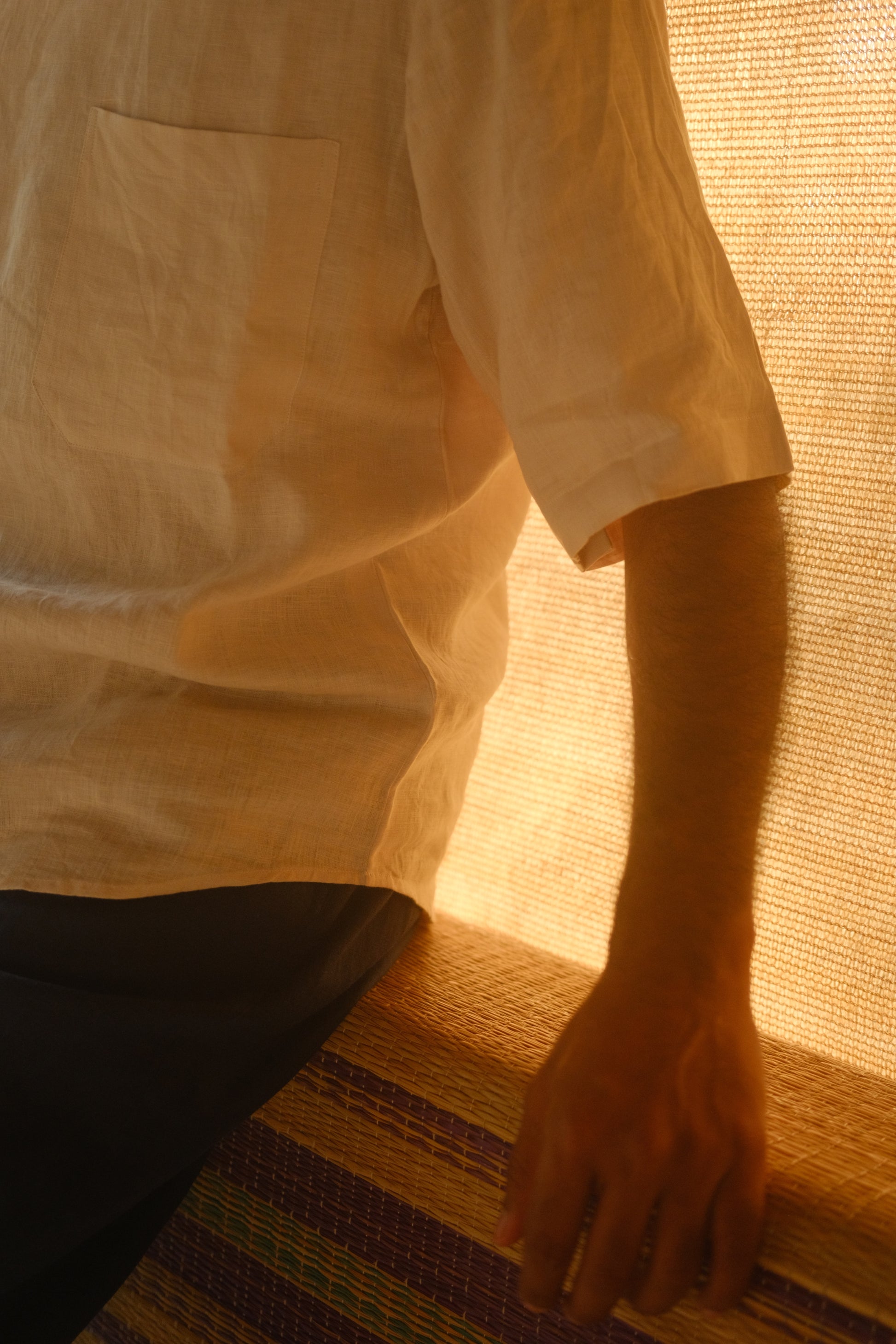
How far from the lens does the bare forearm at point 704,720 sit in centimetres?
47

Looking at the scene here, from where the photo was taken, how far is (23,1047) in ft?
1.79

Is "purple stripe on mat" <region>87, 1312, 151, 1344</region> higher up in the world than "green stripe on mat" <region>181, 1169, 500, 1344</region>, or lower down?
lower down

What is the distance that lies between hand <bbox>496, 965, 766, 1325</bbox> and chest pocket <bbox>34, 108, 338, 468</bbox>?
381 millimetres

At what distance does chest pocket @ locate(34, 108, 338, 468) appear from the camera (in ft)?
1.86

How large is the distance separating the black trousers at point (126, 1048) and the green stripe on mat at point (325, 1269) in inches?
3.0

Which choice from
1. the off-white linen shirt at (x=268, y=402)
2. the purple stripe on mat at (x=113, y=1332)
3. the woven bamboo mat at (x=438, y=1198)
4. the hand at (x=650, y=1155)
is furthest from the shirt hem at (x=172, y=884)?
the purple stripe on mat at (x=113, y=1332)

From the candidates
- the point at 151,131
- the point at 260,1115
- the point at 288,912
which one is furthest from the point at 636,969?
the point at 151,131

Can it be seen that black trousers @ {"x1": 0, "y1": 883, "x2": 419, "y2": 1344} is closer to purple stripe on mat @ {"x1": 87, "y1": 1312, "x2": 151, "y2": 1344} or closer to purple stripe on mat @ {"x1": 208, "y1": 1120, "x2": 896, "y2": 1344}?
purple stripe on mat @ {"x1": 208, "y1": 1120, "x2": 896, "y2": 1344}

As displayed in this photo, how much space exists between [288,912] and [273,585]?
0.20m

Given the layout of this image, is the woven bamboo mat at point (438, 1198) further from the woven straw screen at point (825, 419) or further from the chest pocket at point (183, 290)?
the chest pocket at point (183, 290)

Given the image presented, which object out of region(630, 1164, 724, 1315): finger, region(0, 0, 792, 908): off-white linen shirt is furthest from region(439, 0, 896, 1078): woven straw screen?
region(630, 1164, 724, 1315): finger

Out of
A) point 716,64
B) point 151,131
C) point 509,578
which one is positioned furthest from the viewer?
point 509,578

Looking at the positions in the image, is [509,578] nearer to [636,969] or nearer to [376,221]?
[376,221]

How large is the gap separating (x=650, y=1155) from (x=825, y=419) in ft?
2.16
